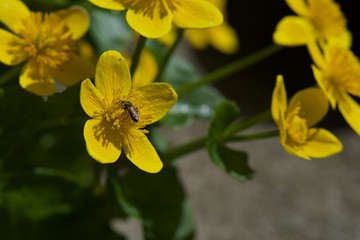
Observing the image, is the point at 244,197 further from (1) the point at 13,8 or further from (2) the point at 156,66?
(1) the point at 13,8

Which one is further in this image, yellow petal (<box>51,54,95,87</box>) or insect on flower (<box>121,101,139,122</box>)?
yellow petal (<box>51,54,95,87</box>)

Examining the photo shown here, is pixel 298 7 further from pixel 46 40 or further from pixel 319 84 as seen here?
pixel 46 40

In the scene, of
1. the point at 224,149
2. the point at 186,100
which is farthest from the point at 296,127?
the point at 186,100

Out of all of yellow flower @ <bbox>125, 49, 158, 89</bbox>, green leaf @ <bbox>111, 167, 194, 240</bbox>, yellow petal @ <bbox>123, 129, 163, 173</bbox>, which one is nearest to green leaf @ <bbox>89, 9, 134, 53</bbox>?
yellow flower @ <bbox>125, 49, 158, 89</bbox>

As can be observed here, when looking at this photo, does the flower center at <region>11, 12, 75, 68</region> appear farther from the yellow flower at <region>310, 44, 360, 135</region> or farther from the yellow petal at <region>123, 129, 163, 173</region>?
the yellow flower at <region>310, 44, 360, 135</region>

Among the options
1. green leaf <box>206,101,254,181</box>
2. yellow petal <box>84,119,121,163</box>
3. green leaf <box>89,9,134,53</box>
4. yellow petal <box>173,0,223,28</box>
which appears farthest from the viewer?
green leaf <box>89,9,134,53</box>

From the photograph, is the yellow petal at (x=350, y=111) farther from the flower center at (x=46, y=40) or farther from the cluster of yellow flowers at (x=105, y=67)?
the flower center at (x=46, y=40)

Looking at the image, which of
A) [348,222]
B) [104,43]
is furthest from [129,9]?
[348,222]
